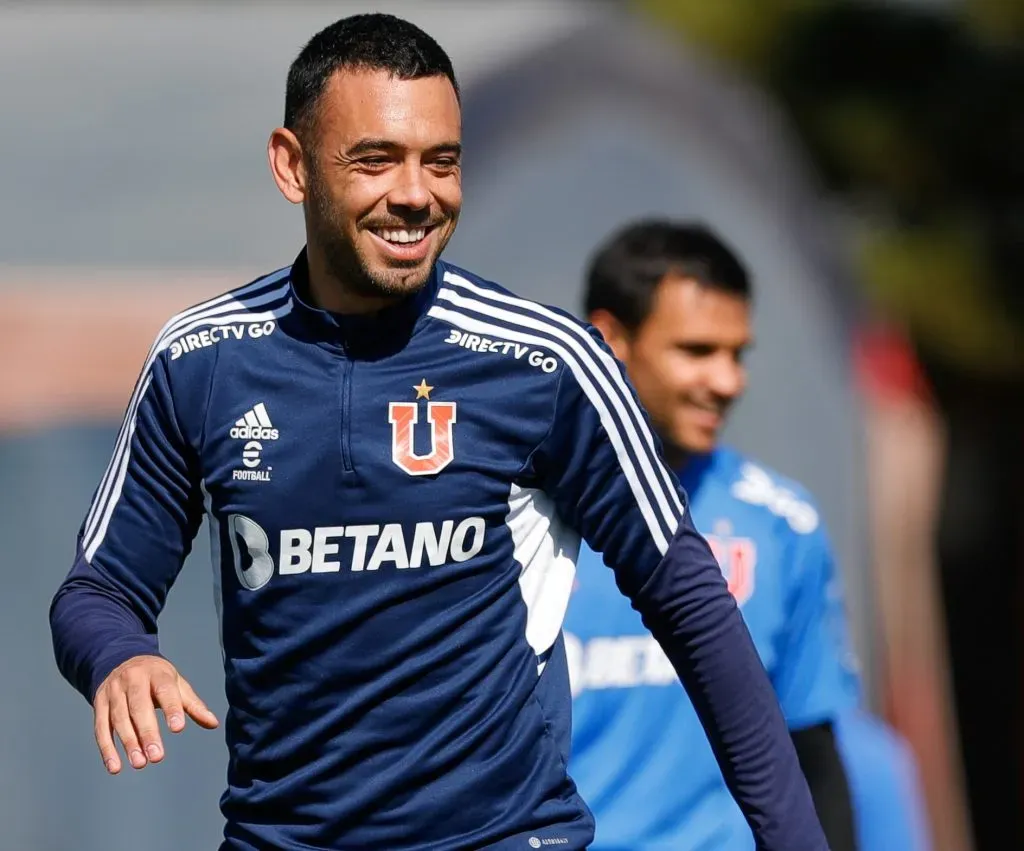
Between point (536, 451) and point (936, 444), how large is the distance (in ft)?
25.6

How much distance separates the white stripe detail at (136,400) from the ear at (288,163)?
0.14 meters

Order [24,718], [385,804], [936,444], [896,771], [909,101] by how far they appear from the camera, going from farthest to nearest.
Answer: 1. [909,101]
2. [936,444]
3. [24,718]
4. [896,771]
5. [385,804]

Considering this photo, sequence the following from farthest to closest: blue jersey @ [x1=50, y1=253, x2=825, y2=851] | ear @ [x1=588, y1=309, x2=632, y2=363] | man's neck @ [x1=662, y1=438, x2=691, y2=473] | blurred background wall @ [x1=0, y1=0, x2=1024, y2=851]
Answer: blurred background wall @ [x1=0, y1=0, x2=1024, y2=851] < ear @ [x1=588, y1=309, x2=632, y2=363] < man's neck @ [x1=662, y1=438, x2=691, y2=473] < blue jersey @ [x1=50, y1=253, x2=825, y2=851]

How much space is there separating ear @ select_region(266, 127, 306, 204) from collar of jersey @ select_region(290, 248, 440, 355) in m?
0.18

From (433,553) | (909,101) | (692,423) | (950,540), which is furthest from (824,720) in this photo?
(909,101)

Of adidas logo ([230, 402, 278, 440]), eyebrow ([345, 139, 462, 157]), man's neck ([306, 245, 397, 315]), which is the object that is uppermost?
eyebrow ([345, 139, 462, 157])

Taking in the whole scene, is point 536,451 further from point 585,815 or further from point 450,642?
point 585,815

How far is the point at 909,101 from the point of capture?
12.4m

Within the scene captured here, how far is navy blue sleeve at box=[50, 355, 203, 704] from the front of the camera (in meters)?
2.58

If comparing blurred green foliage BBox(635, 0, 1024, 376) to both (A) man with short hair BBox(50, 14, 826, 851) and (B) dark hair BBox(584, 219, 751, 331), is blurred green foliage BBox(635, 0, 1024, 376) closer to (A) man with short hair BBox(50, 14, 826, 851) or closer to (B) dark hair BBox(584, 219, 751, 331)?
(B) dark hair BBox(584, 219, 751, 331)

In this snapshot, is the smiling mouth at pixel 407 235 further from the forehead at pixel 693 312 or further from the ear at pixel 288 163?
the forehead at pixel 693 312

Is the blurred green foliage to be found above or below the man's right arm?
above

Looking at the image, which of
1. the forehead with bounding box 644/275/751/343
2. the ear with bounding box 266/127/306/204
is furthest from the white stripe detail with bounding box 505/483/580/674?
the forehead with bounding box 644/275/751/343

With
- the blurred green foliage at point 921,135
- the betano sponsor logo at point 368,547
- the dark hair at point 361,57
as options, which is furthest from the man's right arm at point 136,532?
the blurred green foliage at point 921,135
